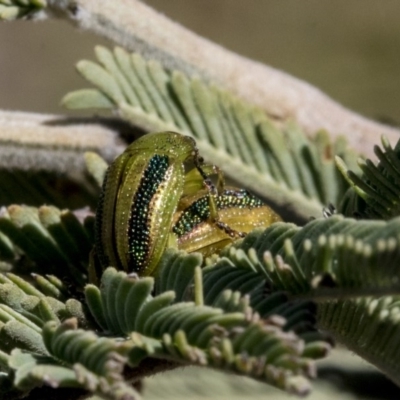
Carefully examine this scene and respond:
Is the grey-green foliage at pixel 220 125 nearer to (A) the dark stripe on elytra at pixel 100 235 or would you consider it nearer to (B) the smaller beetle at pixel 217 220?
(B) the smaller beetle at pixel 217 220

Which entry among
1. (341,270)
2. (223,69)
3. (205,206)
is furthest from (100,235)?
(223,69)

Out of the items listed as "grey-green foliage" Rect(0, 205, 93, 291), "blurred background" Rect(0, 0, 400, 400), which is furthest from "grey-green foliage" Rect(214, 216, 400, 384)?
"blurred background" Rect(0, 0, 400, 400)

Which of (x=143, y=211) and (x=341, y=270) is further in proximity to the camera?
(x=143, y=211)

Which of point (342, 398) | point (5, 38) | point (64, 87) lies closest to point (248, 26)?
point (64, 87)

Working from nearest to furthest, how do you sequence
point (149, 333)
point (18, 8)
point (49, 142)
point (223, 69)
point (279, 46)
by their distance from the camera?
point (149, 333), point (18, 8), point (49, 142), point (223, 69), point (279, 46)

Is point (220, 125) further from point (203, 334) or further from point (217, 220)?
point (203, 334)

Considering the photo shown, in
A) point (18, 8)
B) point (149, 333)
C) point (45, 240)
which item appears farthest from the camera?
point (18, 8)

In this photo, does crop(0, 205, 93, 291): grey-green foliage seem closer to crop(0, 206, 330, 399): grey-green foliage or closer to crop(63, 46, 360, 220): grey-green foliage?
crop(0, 206, 330, 399): grey-green foliage

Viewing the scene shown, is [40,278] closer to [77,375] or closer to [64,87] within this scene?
[77,375]
